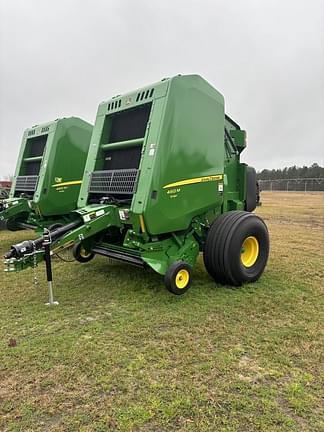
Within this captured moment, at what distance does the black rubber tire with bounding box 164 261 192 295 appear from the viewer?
4.00 metres

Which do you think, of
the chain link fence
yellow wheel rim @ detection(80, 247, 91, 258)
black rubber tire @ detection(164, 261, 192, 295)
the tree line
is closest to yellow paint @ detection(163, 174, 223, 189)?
black rubber tire @ detection(164, 261, 192, 295)

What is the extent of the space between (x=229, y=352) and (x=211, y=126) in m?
2.88

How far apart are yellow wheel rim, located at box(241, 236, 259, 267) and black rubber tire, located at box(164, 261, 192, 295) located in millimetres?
1150

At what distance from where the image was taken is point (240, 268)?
4.56 m

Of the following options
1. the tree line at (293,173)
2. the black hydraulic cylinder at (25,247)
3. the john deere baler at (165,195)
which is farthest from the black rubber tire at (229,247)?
the tree line at (293,173)

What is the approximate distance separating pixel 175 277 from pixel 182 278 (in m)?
0.16

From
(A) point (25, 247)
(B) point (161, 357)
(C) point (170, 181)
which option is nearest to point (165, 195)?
(C) point (170, 181)

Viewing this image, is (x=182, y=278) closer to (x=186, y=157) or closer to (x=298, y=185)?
(x=186, y=157)

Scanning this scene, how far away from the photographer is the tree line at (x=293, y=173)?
184ft

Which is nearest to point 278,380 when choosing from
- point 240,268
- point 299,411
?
point 299,411

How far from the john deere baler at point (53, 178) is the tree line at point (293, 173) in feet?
172

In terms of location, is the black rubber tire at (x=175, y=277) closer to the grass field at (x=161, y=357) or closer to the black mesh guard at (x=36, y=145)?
the grass field at (x=161, y=357)

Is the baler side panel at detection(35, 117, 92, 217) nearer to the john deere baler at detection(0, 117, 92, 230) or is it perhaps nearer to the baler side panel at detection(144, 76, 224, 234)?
the john deere baler at detection(0, 117, 92, 230)

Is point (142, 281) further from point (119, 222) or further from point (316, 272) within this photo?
point (316, 272)
